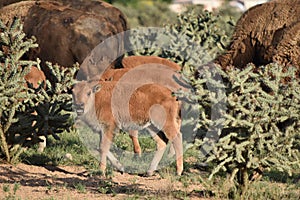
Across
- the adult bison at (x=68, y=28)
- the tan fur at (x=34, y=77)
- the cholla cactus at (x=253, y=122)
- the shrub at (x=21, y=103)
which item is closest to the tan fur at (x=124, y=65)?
the adult bison at (x=68, y=28)

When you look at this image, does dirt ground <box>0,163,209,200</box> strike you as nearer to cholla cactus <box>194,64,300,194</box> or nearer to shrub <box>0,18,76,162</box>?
shrub <box>0,18,76,162</box>

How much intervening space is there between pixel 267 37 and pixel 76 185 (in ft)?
12.5

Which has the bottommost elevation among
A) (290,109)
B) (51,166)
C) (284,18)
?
(51,166)

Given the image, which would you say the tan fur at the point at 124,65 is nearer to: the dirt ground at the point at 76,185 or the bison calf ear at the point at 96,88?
the bison calf ear at the point at 96,88

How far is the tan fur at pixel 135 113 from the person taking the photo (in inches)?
370

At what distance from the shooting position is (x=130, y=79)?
11.3 meters

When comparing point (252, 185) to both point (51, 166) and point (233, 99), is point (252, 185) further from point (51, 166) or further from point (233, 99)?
point (51, 166)

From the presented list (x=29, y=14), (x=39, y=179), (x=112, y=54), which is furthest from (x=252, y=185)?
(x=29, y=14)

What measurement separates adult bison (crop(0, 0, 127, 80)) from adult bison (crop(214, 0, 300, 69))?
150 inches

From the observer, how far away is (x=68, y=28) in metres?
14.4

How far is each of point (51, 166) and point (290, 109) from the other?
3.75 m

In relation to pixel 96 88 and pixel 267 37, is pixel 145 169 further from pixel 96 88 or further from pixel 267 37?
pixel 267 37

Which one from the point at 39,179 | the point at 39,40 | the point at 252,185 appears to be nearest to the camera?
the point at 252,185

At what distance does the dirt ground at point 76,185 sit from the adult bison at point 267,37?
2.44 m
